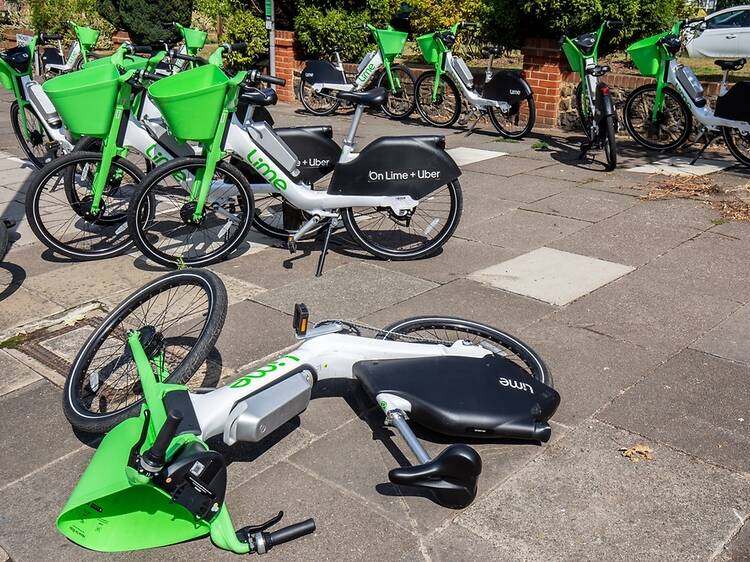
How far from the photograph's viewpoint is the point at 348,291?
5055 mm

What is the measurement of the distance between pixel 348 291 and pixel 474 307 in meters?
0.83

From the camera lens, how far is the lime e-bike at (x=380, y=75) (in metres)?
10.6

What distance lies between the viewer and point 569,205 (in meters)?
6.93

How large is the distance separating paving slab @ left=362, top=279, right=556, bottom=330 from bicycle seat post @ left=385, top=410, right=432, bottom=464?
144 centimetres

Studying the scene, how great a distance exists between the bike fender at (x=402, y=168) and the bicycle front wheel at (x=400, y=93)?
569 centimetres

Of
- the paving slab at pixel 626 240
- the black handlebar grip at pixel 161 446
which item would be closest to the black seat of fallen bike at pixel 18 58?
the paving slab at pixel 626 240

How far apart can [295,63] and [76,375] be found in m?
10.1

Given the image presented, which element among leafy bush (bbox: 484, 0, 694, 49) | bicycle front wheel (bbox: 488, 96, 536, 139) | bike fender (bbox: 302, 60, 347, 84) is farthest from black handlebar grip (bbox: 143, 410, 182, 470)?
bike fender (bbox: 302, 60, 347, 84)

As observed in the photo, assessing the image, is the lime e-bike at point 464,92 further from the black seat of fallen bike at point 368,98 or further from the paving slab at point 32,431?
the paving slab at point 32,431

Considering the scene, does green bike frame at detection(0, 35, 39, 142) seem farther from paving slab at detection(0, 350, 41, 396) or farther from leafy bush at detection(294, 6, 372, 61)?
leafy bush at detection(294, 6, 372, 61)

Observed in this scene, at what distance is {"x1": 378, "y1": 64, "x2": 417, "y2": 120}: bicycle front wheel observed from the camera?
10938mm

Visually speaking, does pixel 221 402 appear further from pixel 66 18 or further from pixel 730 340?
pixel 66 18

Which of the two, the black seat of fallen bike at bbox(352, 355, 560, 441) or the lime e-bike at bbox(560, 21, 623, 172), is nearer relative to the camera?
the black seat of fallen bike at bbox(352, 355, 560, 441)

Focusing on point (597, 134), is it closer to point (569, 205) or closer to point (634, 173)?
point (634, 173)
